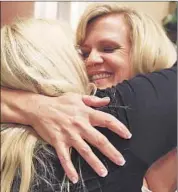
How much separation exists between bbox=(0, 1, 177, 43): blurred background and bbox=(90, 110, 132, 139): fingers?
217 millimetres

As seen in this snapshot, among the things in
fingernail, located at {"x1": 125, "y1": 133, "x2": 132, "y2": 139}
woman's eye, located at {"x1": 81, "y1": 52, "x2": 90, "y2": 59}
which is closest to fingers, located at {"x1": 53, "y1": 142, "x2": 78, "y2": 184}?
fingernail, located at {"x1": 125, "y1": 133, "x2": 132, "y2": 139}

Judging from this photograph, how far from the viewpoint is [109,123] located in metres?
0.52

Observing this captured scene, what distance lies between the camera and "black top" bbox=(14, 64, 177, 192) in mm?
516

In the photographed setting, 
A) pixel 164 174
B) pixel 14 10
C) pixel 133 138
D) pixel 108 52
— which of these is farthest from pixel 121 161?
pixel 14 10

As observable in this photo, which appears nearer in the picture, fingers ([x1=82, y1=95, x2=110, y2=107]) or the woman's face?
fingers ([x1=82, y1=95, x2=110, y2=107])

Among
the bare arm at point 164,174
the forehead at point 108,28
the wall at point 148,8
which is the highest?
the wall at point 148,8

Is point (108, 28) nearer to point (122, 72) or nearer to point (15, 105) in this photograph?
point (122, 72)

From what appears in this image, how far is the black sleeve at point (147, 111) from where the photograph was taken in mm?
519

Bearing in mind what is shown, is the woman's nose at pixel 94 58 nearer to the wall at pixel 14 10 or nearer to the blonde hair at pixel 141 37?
the blonde hair at pixel 141 37

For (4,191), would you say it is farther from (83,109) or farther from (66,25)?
(66,25)

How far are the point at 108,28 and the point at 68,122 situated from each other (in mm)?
236

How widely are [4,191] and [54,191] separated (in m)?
0.09

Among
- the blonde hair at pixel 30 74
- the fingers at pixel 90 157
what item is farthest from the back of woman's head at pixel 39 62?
the fingers at pixel 90 157

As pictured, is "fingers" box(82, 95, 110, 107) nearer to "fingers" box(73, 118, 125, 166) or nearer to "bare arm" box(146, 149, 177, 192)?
"fingers" box(73, 118, 125, 166)
